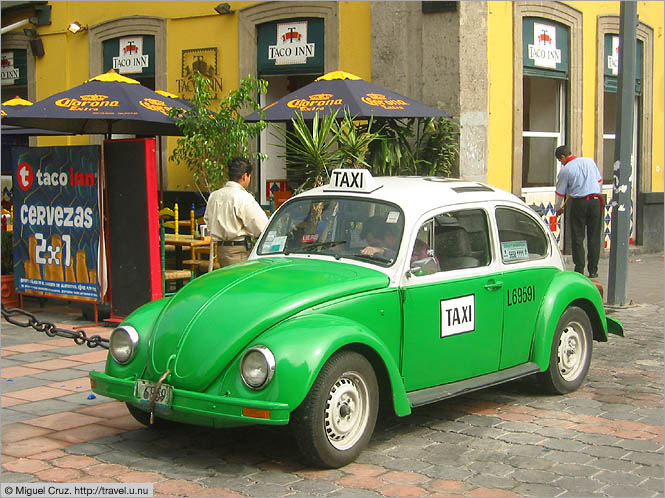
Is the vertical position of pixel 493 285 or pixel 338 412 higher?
pixel 493 285

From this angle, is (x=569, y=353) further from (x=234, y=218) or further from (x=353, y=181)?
(x=234, y=218)

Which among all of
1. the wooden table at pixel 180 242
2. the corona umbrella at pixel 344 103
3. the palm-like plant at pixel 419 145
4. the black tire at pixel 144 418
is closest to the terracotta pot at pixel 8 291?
the wooden table at pixel 180 242

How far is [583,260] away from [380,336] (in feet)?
25.5

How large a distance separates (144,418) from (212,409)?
1.04 metres

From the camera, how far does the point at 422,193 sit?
625cm

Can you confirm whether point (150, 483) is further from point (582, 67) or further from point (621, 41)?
point (582, 67)

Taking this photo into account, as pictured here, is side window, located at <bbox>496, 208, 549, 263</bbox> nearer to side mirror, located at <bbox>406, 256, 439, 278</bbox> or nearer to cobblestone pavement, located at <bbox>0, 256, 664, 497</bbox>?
side mirror, located at <bbox>406, 256, 439, 278</bbox>

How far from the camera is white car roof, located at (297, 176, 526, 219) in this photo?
612cm

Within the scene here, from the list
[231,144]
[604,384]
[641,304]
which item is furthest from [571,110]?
[604,384]

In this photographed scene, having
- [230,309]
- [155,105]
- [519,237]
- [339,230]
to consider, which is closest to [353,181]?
[339,230]

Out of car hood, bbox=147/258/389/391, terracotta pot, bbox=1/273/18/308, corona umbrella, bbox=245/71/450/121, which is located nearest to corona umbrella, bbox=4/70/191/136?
corona umbrella, bbox=245/71/450/121

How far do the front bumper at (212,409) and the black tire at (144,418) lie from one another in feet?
1.25

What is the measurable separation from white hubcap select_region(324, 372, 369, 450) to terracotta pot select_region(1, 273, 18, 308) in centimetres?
696

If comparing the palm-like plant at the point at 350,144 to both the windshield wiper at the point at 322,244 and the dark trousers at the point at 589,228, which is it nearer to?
the dark trousers at the point at 589,228
